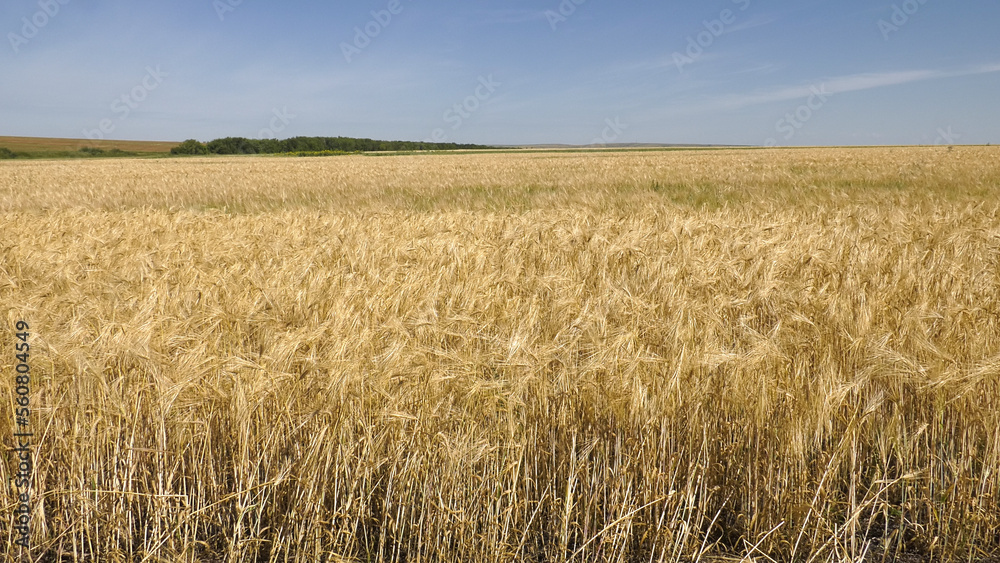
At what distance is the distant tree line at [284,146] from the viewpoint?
8450 centimetres

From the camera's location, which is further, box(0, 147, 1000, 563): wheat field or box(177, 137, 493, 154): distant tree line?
box(177, 137, 493, 154): distant tree line

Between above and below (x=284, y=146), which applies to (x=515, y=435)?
below

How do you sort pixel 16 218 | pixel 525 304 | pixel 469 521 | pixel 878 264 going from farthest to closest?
pixel 16 218 < pixel 878 264 < pixel 525 304 < pixel 469 521

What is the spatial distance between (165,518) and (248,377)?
51 cm

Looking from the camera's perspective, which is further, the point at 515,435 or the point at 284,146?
the point at 284,146

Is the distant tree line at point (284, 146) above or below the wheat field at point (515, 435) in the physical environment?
above

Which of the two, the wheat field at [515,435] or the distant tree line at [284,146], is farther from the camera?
the distant tree line at [284,146]

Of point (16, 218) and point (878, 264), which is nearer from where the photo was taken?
point (878, 264)

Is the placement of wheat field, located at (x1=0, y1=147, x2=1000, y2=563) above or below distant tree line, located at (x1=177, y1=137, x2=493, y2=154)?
below

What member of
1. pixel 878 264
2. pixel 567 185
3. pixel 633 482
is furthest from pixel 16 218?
pixel 567 185

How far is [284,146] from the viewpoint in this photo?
91.8 m

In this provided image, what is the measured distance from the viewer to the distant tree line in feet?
277

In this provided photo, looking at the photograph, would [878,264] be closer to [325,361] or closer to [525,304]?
[525,304]

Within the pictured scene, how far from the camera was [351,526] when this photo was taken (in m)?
1.85
